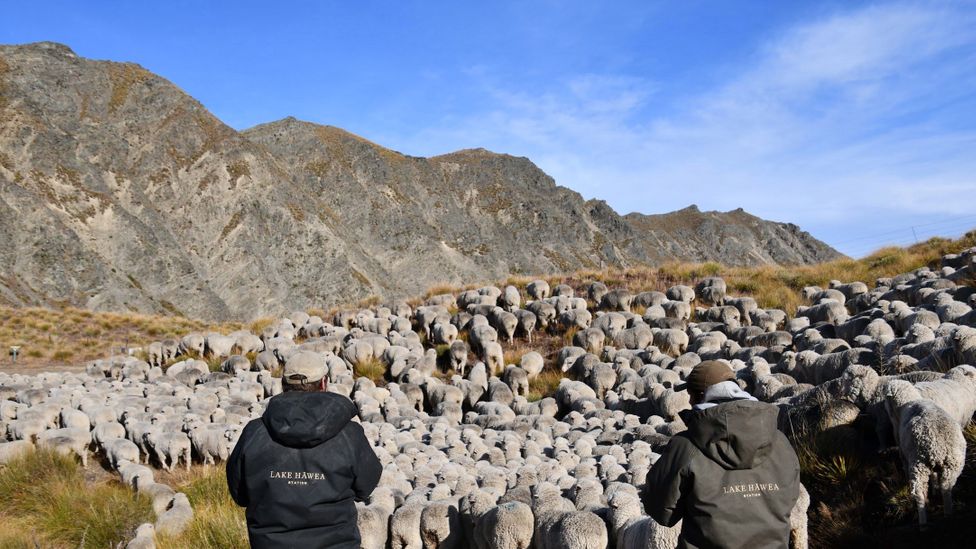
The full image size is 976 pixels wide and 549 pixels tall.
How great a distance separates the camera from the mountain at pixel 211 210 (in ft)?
159

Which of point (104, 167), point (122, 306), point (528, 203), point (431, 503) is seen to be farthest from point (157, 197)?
point (431, 503)

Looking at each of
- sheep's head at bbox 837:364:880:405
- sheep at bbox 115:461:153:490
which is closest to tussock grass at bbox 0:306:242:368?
sheep at bbox 115:461:153:490

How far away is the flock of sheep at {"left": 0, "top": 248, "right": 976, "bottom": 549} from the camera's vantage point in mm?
6414

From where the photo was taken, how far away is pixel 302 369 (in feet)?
14.6

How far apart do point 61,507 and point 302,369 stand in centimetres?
616

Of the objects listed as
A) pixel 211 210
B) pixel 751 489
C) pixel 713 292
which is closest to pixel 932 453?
pixel 751 489

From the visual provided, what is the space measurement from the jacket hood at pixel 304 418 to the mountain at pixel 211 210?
138 feet

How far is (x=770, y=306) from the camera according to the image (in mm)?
19859

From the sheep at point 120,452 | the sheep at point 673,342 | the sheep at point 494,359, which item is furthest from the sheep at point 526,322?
the sheep at point 120,452

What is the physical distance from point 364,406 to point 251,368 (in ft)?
19.7

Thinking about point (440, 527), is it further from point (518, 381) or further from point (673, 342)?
point (673, 342)

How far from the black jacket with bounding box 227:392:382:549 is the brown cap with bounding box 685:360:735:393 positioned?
2.16 metres

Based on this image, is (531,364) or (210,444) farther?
(531,364)

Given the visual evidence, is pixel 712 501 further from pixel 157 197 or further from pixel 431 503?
pixel 157 197
